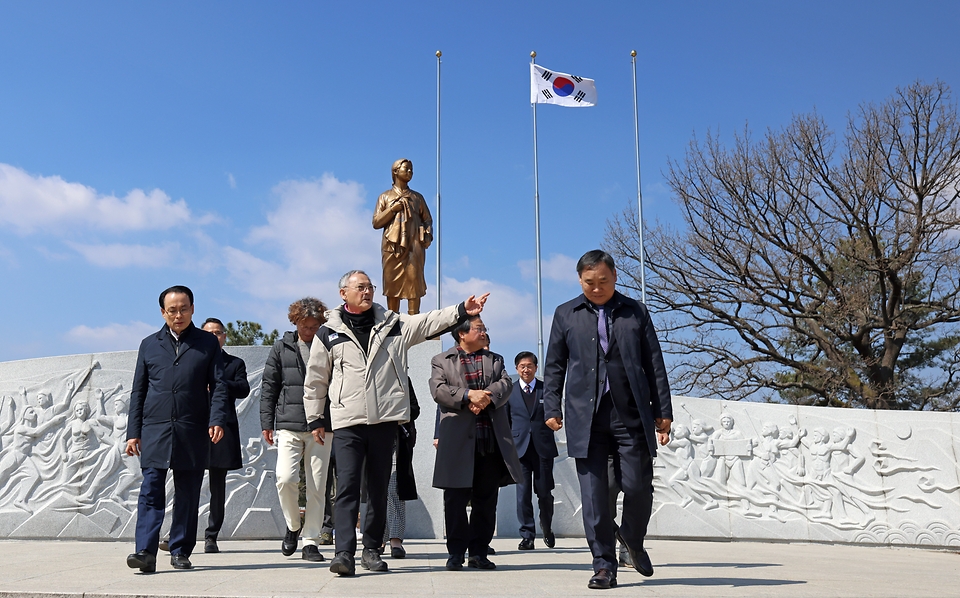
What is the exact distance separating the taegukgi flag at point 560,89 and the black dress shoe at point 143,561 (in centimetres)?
1371

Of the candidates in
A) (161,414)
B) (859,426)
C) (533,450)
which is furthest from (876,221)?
(161,414)

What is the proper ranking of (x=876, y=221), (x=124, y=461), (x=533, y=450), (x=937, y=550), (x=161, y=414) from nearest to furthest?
(x=161, y=414), (x=533, y=450), (x=124, y=461), (x=937, y=550), (x=876, y=221)

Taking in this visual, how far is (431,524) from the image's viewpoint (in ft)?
26.5

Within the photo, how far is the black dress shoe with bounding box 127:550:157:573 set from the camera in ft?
14.7

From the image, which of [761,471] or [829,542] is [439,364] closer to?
[761,471]

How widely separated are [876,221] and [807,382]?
3962mm

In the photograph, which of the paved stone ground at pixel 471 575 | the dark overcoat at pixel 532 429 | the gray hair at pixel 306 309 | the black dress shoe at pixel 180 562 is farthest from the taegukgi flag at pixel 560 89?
the black dress shoe at pixel 180 562

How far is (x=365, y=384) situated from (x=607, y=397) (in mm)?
1395

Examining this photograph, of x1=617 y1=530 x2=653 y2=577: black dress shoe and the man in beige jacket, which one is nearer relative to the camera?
x1=617 y1=530 x2=653 y2=577: black dress shoe

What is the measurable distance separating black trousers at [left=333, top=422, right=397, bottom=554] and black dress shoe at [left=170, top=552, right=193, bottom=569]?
0.94 m

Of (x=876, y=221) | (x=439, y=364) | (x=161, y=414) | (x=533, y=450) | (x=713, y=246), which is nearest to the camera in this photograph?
(x=161, y=414)

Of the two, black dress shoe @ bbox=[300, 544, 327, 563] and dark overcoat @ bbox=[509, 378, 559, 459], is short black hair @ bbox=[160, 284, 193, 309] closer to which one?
black dress shoe @ bbox=[300, 544, 327, 563]

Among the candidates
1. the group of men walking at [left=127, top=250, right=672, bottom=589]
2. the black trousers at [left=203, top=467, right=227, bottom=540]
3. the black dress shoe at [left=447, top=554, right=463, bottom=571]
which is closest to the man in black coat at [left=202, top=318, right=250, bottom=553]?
the black trousers at [left=203, top=467, right=227, bottom=540]

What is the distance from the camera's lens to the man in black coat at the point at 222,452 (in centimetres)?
612
